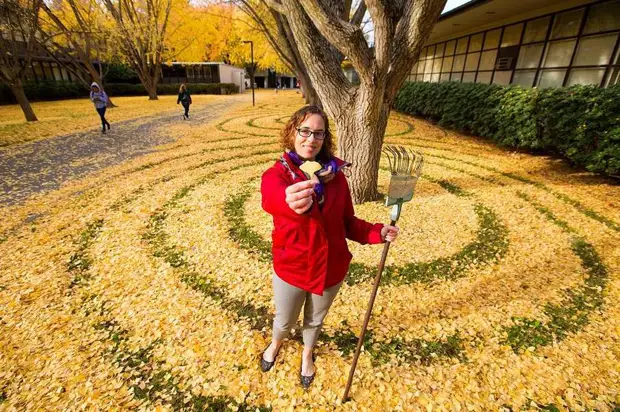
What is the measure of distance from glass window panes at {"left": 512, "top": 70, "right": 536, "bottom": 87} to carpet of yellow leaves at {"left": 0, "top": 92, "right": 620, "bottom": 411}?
27.4ft

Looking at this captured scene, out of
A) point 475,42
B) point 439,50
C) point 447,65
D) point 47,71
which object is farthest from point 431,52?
point 47,71

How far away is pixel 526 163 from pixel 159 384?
10630mm

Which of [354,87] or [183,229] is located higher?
[354,87]

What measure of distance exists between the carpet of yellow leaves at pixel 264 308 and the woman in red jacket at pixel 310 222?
111 centimetres

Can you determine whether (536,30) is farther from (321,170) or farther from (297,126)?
(321,170)

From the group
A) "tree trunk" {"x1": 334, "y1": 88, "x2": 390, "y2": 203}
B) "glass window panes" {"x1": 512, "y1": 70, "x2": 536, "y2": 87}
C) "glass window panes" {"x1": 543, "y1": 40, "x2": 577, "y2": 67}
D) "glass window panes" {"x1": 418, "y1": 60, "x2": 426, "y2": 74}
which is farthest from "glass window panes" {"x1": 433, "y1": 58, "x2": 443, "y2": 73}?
"tree trunk" {"x1": 334, "y1": 88, "x2": 390, "y2": 203}

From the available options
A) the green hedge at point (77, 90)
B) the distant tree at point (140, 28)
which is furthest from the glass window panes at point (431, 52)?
the green hedge at point (77, 90)

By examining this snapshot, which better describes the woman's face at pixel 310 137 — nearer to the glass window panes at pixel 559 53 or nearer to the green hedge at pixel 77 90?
the glass window panes at pixel 559 53

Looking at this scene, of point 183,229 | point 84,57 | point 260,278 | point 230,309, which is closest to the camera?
point 230,309

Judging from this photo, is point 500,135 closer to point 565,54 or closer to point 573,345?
point 565,54

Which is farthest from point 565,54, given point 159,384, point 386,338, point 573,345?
point 159,384

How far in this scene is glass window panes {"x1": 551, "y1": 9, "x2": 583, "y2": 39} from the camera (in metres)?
10.6

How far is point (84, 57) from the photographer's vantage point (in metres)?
22.0

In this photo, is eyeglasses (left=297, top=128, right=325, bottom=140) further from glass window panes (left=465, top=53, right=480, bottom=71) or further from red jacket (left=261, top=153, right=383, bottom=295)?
glass window panes (left=465, top=53, right=480, bottom=71)
